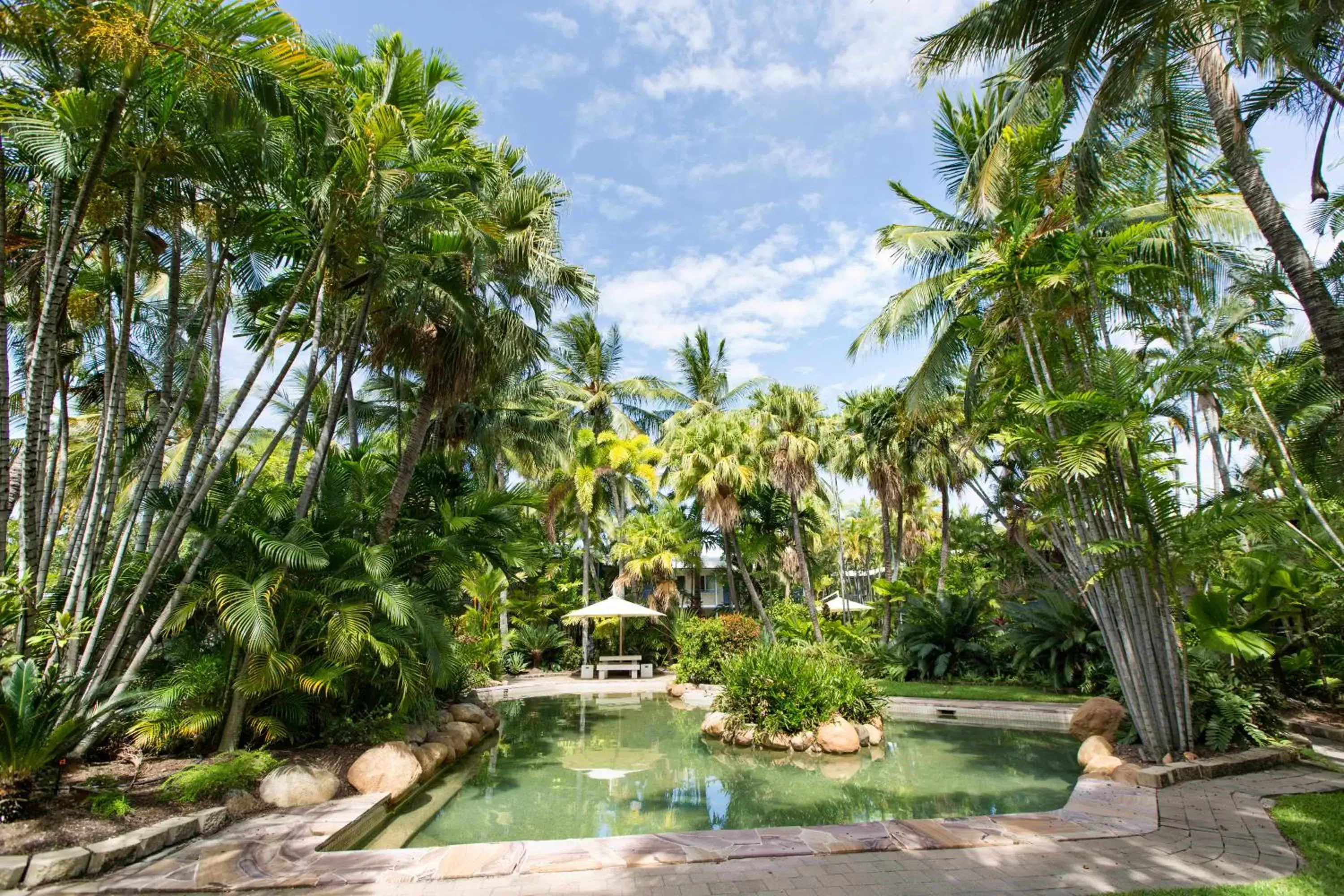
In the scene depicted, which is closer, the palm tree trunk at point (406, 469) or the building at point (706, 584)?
the palm tree trunk at point (406, 469)

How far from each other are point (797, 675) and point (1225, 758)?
5.05 m

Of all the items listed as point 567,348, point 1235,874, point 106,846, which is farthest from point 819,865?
point 567,348

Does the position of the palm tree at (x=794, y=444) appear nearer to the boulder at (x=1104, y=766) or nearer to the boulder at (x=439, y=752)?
the boulder at (x=1104, y=766)

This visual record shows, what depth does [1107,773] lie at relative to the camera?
6.79m

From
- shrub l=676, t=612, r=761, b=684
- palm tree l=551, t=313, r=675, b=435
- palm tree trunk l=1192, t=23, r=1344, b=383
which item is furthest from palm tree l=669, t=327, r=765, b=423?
palm tree trunk l=1192, t=23, r=1344, b=383

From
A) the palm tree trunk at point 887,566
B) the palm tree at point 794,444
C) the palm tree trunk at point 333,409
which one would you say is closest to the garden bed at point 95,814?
the palm tree trunk at point 333,409

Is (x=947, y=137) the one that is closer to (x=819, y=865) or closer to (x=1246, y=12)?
(x=1246, y=12)

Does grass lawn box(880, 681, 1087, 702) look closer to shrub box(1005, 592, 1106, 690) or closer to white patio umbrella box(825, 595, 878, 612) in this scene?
shrub box(1005, 592, 1106, 690)

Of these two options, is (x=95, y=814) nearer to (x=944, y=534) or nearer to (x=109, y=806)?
(x=109, y=806)

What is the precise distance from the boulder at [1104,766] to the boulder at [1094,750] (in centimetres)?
11

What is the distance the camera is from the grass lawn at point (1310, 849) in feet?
12.5

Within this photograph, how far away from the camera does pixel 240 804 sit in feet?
19.1

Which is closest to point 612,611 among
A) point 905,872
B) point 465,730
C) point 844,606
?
point 844,606

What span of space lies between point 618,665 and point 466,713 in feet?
29.3
